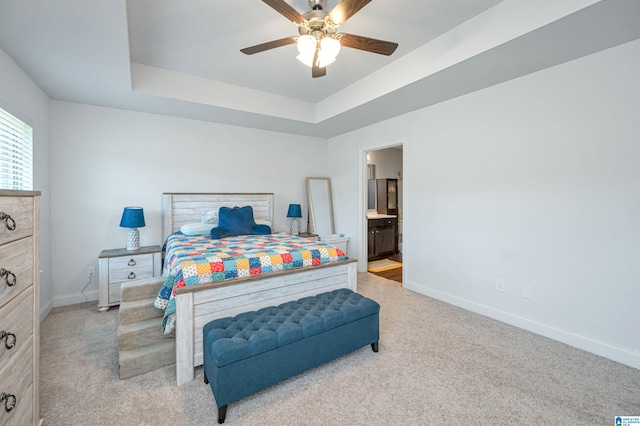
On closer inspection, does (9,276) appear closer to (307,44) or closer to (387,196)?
(307,44)

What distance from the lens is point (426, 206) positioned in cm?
371

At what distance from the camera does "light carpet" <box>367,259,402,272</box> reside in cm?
500

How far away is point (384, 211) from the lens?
627 cm

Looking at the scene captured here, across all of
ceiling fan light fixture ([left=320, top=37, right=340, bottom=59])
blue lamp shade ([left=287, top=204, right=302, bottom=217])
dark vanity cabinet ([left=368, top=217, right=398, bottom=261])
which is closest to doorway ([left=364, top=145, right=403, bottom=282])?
dark vanity cabinet ([left=368, top=217, right=398, bottom=261])

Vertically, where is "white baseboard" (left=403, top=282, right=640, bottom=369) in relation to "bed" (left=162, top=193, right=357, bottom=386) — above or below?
below

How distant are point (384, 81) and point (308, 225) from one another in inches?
113

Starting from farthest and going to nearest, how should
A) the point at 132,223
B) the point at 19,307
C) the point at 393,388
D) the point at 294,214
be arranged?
the point at 294,214 < the point at 132,223 < the point at 393,388 < the point at 19,307

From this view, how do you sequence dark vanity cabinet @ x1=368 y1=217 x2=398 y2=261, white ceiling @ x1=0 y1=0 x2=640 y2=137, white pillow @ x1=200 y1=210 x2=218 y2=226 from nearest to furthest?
1. white ceiling @ x1=0 y1=0 x2=640 y2=137
2. white pillow @ x1=200 y1=210 x2=218 y2=226
3. dark vanity cabinet @ x1=368 y1=217 x2=398 y2=261

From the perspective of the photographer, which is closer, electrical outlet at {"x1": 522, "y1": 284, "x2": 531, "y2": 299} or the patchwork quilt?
the patchwork quilt

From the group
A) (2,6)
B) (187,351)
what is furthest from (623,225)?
(2,6)

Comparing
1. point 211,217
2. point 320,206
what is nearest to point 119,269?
point 211,217

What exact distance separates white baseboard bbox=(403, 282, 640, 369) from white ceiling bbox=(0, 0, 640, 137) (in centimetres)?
244

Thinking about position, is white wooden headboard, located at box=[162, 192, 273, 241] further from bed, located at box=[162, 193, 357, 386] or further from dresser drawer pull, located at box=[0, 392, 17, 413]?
dresser drawer pull, located at box=[0, 392, 17, 413]

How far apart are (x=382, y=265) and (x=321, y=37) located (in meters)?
4.24
